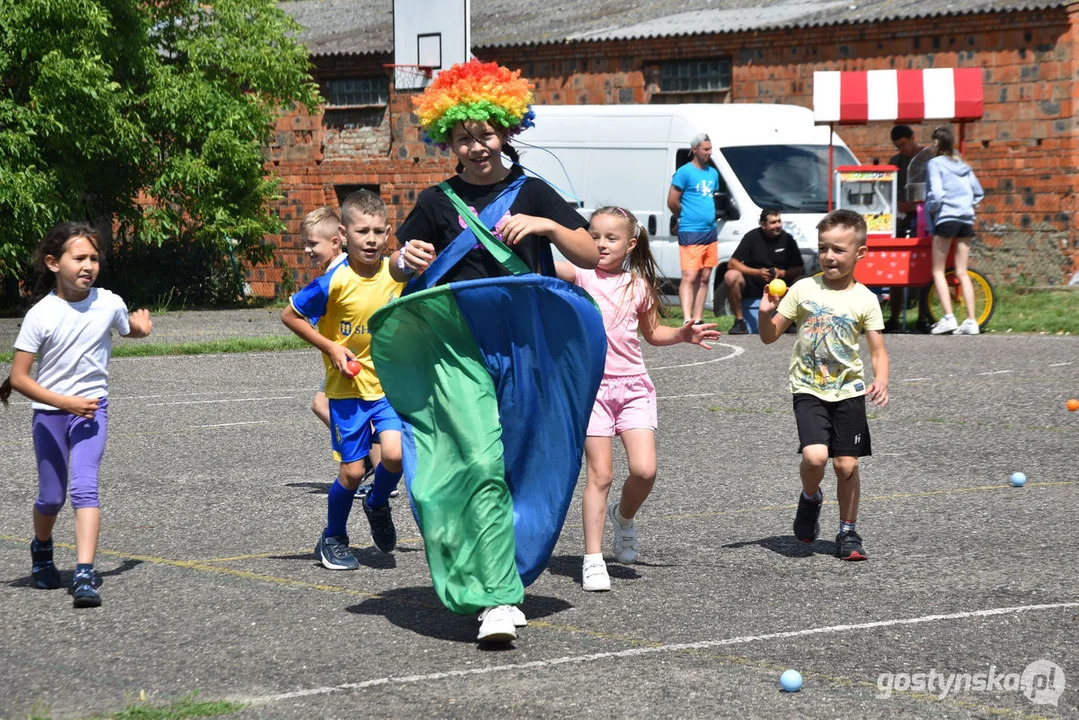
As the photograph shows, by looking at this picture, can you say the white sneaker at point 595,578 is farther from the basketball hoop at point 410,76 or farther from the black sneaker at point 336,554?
the basketball hoop at point 410,76

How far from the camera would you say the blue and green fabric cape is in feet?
18.3

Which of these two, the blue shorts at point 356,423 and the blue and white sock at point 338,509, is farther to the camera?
the blue shorts at point 356,423

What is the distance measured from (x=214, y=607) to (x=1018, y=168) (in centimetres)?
2039

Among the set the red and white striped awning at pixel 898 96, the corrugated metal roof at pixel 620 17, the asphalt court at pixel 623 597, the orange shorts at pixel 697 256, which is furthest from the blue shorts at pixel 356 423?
the corrugated metal roof at pixel 620 17

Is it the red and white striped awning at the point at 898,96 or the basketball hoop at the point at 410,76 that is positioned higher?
the basketball hoop at the point at 410,76

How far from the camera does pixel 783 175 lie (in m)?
20.4

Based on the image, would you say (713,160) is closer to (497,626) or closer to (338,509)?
(338,509)

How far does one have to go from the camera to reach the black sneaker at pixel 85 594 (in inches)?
244

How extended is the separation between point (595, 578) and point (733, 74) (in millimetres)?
22286

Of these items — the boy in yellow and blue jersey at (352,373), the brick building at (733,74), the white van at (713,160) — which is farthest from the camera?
the brick building at (733,74)

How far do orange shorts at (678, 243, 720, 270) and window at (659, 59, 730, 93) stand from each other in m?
10.3

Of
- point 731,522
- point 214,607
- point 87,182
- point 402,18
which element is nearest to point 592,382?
point 214,607

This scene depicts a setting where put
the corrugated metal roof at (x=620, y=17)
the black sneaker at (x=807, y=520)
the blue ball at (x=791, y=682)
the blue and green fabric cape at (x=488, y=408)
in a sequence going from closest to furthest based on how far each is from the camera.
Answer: the blue ball at (x=791, y=682), the blue and green fabric cape at (x=488, y=408), the black sneaker at (x=807, y=520), the corrugated metal roof at (x=620, y=17)

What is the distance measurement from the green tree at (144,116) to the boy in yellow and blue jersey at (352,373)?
16.9m
